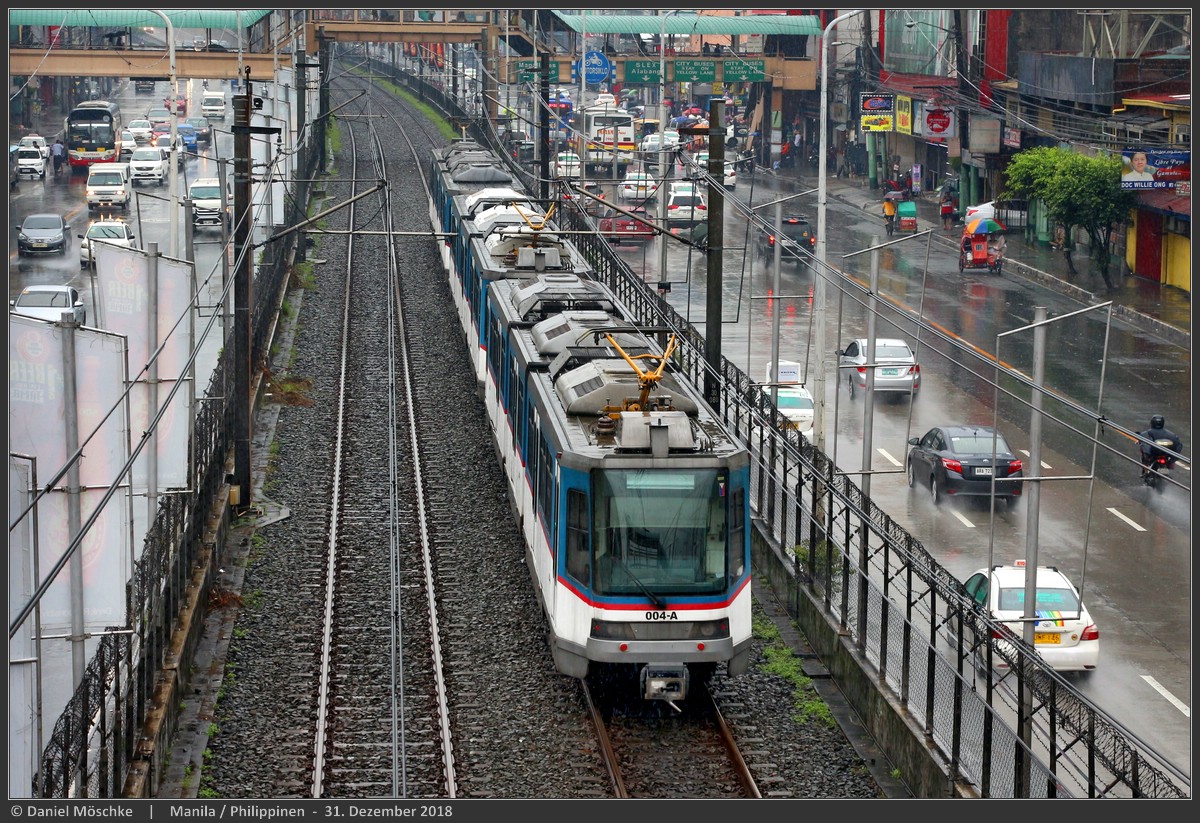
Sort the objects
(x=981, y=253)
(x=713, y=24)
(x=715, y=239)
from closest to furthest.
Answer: (x=715, y=239)
(x=981, y=253)
(x=713, y=24)

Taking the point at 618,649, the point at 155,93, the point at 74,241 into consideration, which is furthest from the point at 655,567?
the point at 155,93

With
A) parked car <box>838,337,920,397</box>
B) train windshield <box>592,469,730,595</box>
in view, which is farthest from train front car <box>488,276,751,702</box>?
parked car <box>838,337,920,397</box>

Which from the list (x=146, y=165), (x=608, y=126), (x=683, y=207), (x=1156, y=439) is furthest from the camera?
(x=608, y=126)

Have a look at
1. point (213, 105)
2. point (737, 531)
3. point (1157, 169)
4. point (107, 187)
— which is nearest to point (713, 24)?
point (213, 105)

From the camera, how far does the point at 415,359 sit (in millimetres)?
35781

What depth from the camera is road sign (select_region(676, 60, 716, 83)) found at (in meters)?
72.9

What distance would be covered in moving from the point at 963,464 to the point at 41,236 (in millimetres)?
33080

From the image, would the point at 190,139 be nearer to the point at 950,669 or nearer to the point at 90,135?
the point at 90,135

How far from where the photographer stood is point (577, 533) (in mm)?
15961

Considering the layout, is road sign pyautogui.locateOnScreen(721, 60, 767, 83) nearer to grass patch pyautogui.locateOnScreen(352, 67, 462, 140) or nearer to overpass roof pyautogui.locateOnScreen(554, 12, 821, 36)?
overpass roof pyautogui.locateOnScreen(554, 12, 821, 36)

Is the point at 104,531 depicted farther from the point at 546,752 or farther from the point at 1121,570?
the point at 1121,570

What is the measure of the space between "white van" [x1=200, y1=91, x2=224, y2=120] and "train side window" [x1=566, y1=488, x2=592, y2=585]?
76036 mm

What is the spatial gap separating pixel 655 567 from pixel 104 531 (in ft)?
16.3

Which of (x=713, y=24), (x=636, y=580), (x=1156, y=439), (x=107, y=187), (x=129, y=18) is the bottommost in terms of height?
(x=1156, y=439)
